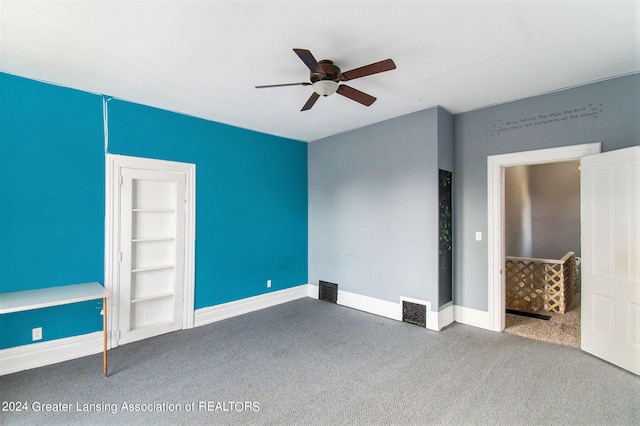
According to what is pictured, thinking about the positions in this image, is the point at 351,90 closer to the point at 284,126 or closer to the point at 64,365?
the point at 284,126

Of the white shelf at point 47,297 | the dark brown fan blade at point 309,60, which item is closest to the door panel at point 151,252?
the white shelf at point 47,297

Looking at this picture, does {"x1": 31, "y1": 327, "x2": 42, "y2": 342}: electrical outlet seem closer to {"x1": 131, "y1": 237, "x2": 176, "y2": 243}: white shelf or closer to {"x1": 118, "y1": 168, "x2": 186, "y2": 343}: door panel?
{"x1": 118, "y1": 168, "x2": 186, "y2": 343}: door panel

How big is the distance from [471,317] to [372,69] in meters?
3.29

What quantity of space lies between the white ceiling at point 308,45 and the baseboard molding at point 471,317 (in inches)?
103

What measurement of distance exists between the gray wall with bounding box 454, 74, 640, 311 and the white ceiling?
0.59 ft

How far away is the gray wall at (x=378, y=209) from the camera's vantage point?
3799 millimetres

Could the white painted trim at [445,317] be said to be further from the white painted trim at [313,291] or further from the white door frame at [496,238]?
the white painted trim at [313,291]

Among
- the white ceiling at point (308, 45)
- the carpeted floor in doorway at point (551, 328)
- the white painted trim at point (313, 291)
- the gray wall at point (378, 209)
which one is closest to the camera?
the white ceiling at point (308, 45)

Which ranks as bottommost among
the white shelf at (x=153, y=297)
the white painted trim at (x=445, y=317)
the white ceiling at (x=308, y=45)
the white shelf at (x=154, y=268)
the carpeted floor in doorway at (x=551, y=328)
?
the carpeted floor in doorway at (x=551, y=328)

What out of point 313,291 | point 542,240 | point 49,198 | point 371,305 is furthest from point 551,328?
point 49,198

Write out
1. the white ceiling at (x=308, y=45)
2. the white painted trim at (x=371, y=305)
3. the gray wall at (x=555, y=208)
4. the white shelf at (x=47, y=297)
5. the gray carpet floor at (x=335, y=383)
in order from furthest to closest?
the gray wall at (x=555, y=208), the white painted trim at (x=371, y=305), the white shelf at (x=47, y=297), the gray carpet floor at (x=335, y=383), the white ceiling at (x=308, y=45)

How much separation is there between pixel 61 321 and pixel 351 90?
11.9 feet

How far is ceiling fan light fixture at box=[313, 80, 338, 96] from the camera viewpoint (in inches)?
95.5

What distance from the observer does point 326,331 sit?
145 inches
